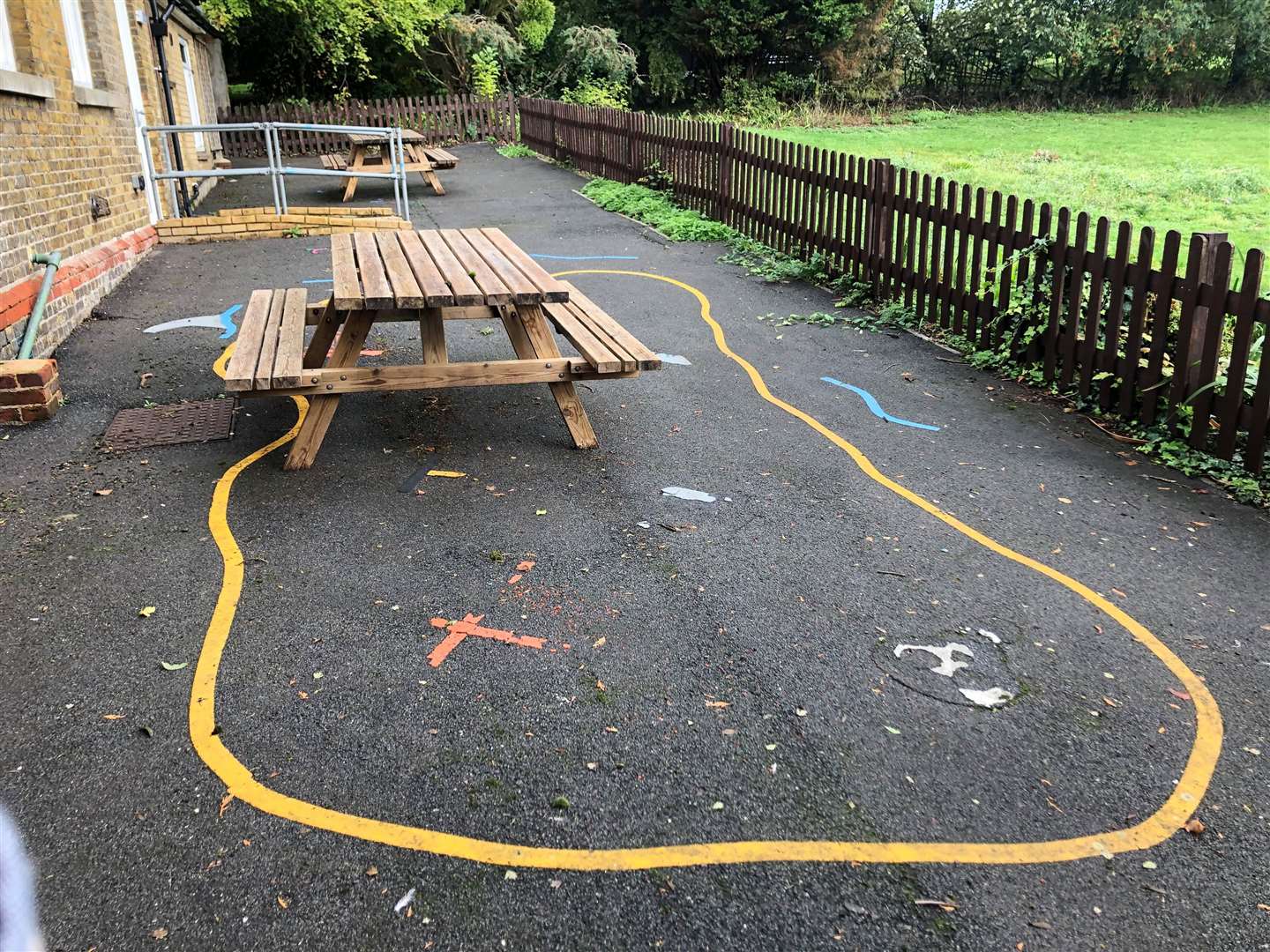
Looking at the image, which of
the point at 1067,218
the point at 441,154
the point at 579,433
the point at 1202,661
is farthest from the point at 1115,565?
the point at 441,154

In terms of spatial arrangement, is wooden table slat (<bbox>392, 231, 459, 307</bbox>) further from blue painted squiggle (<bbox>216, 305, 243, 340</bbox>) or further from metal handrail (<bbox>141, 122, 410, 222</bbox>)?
metal handrail (<bbox>141, 122, 410, 222</bbox>)

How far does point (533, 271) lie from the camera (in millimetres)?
5277

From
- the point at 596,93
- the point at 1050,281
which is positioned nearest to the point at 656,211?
the point at 1050,281

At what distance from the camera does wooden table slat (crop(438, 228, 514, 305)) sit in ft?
15.0

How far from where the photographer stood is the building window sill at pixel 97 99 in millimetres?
8812

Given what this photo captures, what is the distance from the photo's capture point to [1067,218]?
6.11 metres

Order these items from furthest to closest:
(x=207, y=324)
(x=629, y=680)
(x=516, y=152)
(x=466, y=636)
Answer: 1. (x=516, y=152)
2. (x=207, y=324)
3. (x=466, y=636)
4. (x=629, y=680)

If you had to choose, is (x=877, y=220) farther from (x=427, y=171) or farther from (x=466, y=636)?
(x=427, y=171)

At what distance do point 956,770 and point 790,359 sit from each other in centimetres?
455

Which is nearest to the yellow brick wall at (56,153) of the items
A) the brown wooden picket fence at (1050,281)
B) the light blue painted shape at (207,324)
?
the light blue painted shape at (207,324)

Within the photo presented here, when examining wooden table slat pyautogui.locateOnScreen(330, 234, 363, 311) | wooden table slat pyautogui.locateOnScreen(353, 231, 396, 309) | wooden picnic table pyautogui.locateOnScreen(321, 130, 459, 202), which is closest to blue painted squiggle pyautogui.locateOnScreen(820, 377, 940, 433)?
wooden table slat pyautogui.locateOnScreen(353, 231, 396, 309)

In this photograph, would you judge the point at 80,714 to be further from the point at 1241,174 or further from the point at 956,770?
the point at 1241,174

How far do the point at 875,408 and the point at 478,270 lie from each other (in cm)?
250

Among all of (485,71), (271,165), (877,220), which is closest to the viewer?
(877,220)
